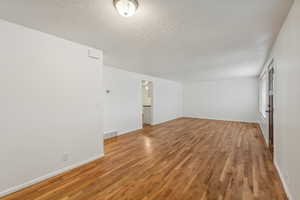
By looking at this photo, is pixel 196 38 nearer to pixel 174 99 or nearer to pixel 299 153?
pixel 299 153

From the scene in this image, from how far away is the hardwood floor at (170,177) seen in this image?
1877mm

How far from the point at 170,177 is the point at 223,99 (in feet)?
23.1

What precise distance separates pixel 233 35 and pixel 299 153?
1.88m

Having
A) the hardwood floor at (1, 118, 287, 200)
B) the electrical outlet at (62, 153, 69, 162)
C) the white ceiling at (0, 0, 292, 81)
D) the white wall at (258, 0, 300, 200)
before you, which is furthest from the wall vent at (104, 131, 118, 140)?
the white wall at (258, 0, 300, 200)

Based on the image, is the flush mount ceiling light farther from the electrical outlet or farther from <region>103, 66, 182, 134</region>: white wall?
<region>103, 66, 182, 134</region>: white wall

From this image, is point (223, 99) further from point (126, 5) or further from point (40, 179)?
point (40, 179)

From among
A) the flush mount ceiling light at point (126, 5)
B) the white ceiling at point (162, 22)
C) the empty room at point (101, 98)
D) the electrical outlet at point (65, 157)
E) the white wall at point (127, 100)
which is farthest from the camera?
the white wall at point (127, 100)

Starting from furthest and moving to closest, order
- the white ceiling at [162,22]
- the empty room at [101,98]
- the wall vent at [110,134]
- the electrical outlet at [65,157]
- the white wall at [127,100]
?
the white wall at [127,100] → the wall vent at [110,134] → the electrical outlet at [65,157] → the empty room at [101,98] → the white ceiling at [162,22]

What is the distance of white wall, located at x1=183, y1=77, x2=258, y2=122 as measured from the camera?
23.4 feet

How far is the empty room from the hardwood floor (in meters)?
0.02

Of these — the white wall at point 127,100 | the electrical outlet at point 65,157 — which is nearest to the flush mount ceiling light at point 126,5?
the electrical outlet at point 65,157

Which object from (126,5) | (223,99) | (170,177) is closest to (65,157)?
(170,177)

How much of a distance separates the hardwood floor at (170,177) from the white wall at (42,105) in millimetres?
326

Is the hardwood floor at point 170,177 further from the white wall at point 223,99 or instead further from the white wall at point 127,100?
the white wall at point 223,99
